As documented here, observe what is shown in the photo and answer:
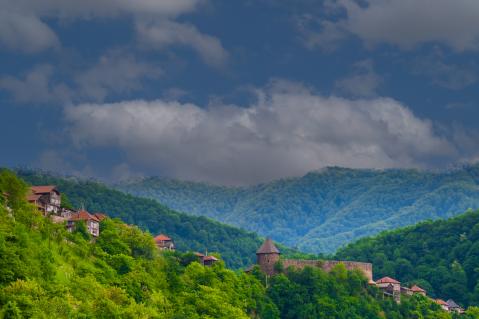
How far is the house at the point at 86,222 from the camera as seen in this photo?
12206 centimetres

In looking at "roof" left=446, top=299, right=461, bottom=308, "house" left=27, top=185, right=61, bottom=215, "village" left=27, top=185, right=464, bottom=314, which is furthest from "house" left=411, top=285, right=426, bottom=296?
"house" left=27, top=185, right=61, bottom=215

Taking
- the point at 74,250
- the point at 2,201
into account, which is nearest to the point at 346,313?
the point at 74,250

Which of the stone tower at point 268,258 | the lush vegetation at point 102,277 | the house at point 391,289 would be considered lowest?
the lush vegetation at point 102,277

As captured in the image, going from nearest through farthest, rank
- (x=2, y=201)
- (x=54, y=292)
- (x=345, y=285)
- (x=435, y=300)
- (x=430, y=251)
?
(x=54, y=292) → (x=2, y=201) → (x=345, y=285) → (x=435, y=300) → (x=430, y=251)

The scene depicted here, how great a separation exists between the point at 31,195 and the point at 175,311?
89.7ft

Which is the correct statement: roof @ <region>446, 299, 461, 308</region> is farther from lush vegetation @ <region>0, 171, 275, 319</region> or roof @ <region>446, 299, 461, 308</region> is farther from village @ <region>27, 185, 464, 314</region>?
lush vegetation @ <region>0, 171, 275, 319</region>

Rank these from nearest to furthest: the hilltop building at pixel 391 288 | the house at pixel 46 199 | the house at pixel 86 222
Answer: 1. the house at pixel 86 222
2. the house at pixel 46 199
3. the hilltop building at pixel 391 288

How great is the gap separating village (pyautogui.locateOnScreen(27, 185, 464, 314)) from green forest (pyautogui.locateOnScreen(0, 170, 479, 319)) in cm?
198

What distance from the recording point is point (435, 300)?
153 metres

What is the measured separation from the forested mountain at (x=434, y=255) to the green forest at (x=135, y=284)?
17.1 meters

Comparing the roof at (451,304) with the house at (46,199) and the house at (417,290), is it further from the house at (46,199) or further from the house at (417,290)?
the house at (46,199)

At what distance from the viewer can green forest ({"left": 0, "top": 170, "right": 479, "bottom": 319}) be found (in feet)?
300

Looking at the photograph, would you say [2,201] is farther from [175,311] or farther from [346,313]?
[346,313]

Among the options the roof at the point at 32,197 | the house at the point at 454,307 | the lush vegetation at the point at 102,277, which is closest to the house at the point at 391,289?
the house at the point at 454,307
